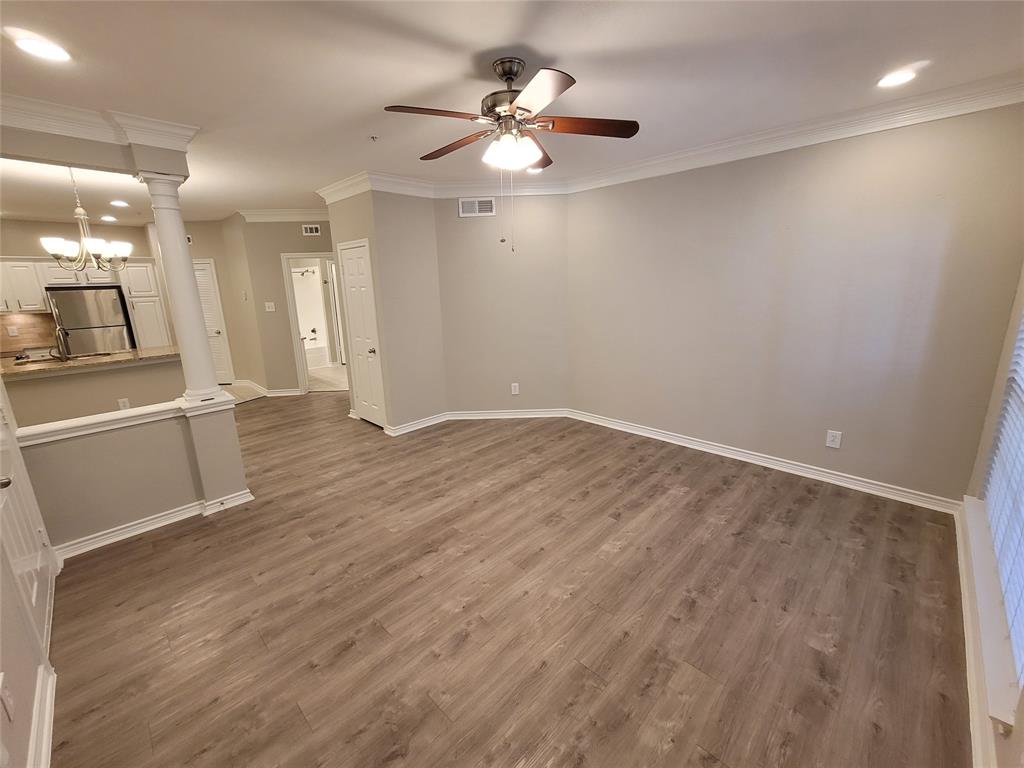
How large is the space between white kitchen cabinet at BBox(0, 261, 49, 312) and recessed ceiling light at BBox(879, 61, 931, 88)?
9007 millimetres

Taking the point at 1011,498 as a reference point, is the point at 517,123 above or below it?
above

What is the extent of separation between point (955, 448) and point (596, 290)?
3.01m

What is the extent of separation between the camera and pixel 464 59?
196 cm

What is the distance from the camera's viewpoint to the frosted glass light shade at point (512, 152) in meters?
1.97

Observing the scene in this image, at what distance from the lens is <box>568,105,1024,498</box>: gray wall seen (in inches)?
99.9

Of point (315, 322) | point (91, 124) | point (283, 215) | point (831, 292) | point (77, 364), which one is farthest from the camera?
point (315, 322)

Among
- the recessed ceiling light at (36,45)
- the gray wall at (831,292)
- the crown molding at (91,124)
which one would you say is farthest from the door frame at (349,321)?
the recessed ceiling light at (36,45)

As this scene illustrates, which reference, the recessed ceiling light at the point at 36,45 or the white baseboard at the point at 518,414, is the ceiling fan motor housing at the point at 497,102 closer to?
the recessed ceiling light at the point at 36,45

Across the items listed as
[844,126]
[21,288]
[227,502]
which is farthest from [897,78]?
[21,288]

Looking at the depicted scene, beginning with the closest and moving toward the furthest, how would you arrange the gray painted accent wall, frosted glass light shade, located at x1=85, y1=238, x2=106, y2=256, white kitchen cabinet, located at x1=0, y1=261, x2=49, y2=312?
1. the gray painted accent wall
2. frosted glass light shade, located at x1=85, y1=238, x2=106, y2=256
3. white kitchen cabinet, located at x1=0, y1=261, x2=49, y2=312

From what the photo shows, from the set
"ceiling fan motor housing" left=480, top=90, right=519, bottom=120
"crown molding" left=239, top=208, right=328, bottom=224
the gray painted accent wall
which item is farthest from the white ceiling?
"crown molding" left=239, top=208, right=328, bottom=224

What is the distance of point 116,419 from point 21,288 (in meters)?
5.01

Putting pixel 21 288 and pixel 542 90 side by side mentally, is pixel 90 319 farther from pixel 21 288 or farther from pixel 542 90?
pixel 542 90

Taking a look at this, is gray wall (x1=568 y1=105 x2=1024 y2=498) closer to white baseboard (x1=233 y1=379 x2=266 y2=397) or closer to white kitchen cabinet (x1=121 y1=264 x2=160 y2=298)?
white baseboard (x1=233 y1=379 x2=266 y2=397)
